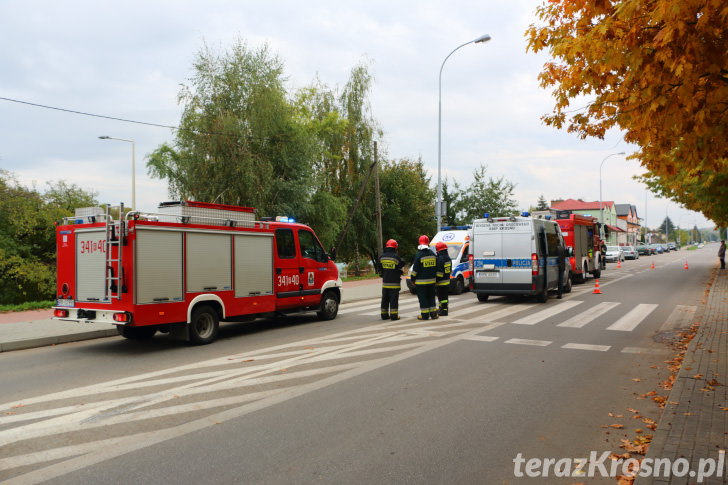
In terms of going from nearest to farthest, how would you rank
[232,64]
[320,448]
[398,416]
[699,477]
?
[699,477] < [320,448] < [398,416] < [232,64]

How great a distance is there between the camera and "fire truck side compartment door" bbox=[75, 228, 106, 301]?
8.63 m

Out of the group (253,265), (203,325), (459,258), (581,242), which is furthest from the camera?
(581,242)

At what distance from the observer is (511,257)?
14578 mm

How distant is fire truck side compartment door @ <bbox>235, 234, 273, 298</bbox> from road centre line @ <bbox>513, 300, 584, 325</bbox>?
5696 mm

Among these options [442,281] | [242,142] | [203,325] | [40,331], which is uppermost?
[242,142]

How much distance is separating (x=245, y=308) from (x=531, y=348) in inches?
215

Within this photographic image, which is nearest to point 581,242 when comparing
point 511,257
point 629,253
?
point 511,257

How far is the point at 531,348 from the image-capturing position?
27.8 ft

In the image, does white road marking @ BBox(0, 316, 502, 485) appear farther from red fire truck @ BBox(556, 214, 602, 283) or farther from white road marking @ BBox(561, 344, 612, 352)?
red fire truck @ BBox(556, 214, 602, 283)

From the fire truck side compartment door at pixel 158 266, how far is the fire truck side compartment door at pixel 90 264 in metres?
0.82

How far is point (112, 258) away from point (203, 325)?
2011 mm

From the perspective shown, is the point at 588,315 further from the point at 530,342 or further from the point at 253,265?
the point at 253,265

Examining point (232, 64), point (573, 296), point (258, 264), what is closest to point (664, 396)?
point (258, 264)

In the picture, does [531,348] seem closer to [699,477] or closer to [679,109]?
[679,109]
